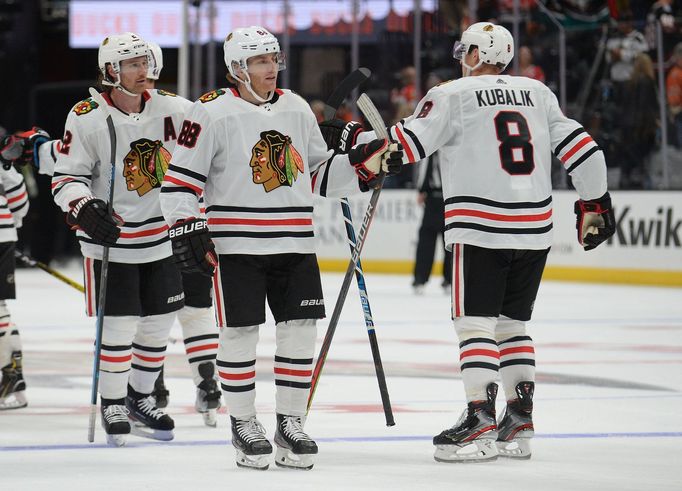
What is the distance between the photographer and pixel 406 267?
1422 centimetres

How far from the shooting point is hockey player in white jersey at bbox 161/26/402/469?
175 inches

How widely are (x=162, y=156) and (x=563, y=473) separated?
1.78 m

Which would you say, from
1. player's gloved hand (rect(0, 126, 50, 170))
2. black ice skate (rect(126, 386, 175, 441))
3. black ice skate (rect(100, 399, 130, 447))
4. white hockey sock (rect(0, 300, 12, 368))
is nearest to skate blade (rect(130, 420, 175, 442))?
black ice skate (rect(126, 386, 175, 441))

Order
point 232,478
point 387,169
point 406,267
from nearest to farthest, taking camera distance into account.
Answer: point 232,478, point 387,169, point 406,267

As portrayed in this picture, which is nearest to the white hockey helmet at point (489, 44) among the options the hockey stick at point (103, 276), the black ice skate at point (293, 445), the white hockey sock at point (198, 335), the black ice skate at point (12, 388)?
the hockey stick at point (103, 276)

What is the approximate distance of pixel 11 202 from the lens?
604cm

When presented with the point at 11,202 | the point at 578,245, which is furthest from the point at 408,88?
the point at 11,202

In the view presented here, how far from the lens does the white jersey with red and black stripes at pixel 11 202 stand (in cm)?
594

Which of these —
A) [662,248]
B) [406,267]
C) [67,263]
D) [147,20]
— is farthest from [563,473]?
[147,20]

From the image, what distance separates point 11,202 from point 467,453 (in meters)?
2.46

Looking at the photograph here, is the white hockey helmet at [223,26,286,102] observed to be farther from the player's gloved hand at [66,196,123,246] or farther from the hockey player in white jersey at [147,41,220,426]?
the hockey player in white jersey at [147,41,220,426]

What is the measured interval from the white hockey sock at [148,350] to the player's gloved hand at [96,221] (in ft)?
1.63

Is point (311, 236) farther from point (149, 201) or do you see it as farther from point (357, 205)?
point (357, 205)

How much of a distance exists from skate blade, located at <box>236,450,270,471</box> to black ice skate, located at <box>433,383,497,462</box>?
0.53 meters
